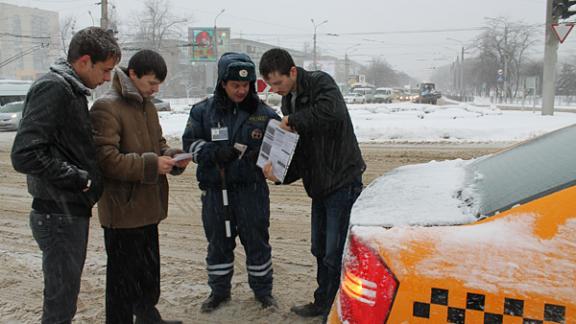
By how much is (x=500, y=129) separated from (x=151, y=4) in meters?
57.1

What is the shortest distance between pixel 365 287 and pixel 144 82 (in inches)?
73.8

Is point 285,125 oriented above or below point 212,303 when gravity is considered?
above

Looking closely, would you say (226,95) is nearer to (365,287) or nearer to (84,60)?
(84,60)

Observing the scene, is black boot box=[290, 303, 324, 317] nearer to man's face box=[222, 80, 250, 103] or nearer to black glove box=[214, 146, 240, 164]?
black glove box=[214, 146, 240, 164]

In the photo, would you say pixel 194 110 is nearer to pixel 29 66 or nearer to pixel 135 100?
pixel 135 100

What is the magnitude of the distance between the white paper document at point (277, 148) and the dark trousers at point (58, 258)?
1251 mm

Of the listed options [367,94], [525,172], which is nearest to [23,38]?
[367,94]

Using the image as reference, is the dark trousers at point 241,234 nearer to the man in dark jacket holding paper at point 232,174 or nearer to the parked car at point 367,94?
the man in dark jacket holding paper at point 232,174

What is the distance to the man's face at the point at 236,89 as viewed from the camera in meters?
3.40

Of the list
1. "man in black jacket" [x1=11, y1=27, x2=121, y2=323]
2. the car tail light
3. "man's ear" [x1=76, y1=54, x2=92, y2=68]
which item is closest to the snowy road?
"man in black jacket" [x1=11, y1=27, x2=121, y2=323]

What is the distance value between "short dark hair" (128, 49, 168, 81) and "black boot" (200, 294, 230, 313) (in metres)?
1.66

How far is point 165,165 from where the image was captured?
2949 mm

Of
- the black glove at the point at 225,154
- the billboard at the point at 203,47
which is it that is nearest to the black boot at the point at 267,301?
the black glove at the point at 225,154

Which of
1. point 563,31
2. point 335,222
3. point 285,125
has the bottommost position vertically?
point 335,222
